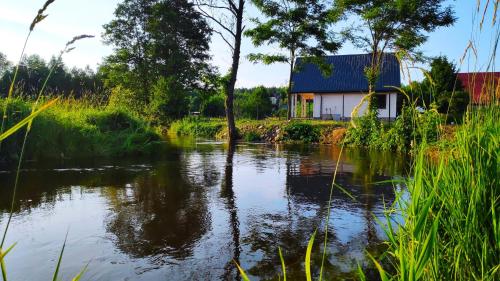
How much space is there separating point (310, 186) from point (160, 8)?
64.9 feet

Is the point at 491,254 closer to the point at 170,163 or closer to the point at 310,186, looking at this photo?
the point at 310,186

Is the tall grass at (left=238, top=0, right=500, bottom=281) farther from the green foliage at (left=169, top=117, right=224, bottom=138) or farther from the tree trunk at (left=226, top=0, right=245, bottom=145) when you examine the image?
the green foliage at (left=169, top=117, right=224, bottom=138)

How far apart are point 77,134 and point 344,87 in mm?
23700

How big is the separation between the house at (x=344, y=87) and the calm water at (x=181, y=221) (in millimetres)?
22358

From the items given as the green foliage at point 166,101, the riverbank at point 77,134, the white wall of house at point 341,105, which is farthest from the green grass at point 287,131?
the white wall of house at point 341,105

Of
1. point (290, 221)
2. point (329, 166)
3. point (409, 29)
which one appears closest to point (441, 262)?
point (290, 221)

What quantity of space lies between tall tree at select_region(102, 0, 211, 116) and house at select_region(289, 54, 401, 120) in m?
9.12

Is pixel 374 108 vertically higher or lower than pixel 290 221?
higher

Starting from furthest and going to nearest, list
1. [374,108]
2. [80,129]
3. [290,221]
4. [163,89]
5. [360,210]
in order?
[163,89] → [374,108] → [80,129] → [360,210] → [290,221]

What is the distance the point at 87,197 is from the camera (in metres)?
5.95

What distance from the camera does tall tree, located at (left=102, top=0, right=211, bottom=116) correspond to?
32688 millimetres

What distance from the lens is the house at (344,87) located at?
29.7m

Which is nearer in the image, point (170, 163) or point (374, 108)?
point (170, 163)

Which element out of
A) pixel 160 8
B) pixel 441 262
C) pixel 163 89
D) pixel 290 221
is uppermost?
pixel 160 8
